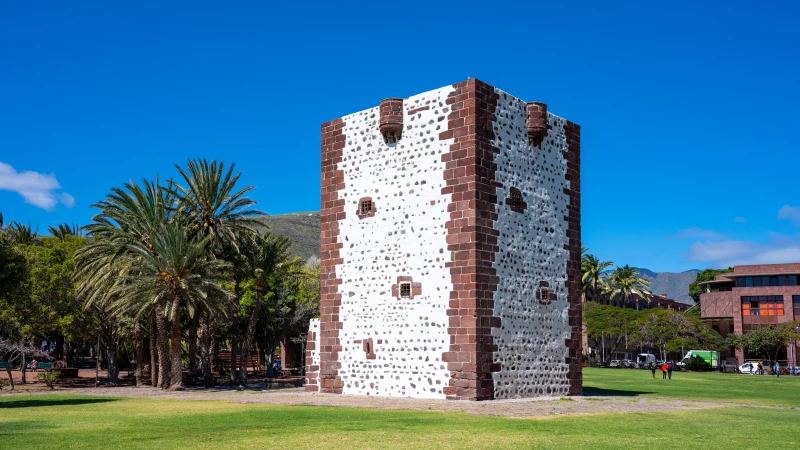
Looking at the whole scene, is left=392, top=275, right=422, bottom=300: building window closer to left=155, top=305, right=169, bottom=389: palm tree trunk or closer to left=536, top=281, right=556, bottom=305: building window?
left=536, top=281, right=556, bottom=305: building window

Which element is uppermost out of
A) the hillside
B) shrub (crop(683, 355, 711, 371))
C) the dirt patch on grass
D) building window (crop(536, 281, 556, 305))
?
the hillside

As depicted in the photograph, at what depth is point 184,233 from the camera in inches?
1139

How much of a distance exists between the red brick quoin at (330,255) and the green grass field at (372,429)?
204 inches

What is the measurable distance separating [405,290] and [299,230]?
143732 mm

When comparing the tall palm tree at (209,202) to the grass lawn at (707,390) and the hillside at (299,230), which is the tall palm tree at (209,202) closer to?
the grass lawn at (707,390)

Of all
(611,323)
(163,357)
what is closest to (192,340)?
(163,357)

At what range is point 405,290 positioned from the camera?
69.9 feet

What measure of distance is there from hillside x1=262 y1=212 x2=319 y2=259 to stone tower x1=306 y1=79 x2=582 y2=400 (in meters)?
120

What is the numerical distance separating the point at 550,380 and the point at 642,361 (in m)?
59.2

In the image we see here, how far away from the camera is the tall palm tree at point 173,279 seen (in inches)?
1133

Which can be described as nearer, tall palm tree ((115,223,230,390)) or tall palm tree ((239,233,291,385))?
tall palm tree ((115,223,230,390))

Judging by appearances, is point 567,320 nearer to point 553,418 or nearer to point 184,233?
point 553,418

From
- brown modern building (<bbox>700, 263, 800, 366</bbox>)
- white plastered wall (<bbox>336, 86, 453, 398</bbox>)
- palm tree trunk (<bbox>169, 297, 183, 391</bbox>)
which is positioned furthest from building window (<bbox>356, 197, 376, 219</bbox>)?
brown modern building (<bbox>700, 263, 800, 366</bbox>)

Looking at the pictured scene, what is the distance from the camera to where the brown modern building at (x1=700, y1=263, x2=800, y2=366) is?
226 ft
